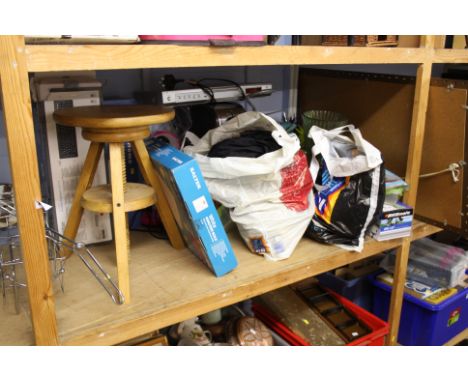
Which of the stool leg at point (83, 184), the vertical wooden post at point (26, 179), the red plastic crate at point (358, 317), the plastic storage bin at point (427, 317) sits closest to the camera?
the vertical wooden post at point (26, 179)

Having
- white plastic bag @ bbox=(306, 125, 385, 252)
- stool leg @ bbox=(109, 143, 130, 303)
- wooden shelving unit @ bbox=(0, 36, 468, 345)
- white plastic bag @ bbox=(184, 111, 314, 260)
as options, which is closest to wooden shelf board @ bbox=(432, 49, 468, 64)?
wooden shelving unit @ bbox=(0, 36, 468, 345)

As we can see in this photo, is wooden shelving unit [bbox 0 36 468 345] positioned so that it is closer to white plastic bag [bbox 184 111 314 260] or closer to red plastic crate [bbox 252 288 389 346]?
white plastic bag [bbox 184 111 314 260]

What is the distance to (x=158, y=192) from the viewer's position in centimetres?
117

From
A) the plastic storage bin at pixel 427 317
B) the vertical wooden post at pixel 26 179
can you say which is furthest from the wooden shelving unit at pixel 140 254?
the plastic storage bin at pixel 427 317

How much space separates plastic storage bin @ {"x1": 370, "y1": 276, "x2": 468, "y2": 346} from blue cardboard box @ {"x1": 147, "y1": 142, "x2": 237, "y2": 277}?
3.19ft

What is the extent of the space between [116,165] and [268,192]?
1.33 ft

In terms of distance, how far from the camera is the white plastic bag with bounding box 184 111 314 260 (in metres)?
1.12

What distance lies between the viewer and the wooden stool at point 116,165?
3.07ft

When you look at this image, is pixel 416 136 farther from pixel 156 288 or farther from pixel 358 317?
pixel 156 288

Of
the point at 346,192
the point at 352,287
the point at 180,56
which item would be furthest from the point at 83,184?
the point at 352,287

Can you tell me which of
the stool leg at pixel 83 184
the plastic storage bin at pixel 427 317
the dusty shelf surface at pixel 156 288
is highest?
the stool leg at pixel 83 184

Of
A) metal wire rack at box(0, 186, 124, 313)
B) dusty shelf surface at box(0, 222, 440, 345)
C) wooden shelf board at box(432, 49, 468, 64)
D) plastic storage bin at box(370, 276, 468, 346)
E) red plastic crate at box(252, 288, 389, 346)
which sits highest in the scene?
wooden shelf board at box(432, 49, 468, 64)

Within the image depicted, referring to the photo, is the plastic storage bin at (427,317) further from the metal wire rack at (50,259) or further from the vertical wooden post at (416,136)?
the metal wire rack at (50,259)

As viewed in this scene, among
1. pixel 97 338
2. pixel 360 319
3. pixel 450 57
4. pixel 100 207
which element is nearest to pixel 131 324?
pixel 97 338
